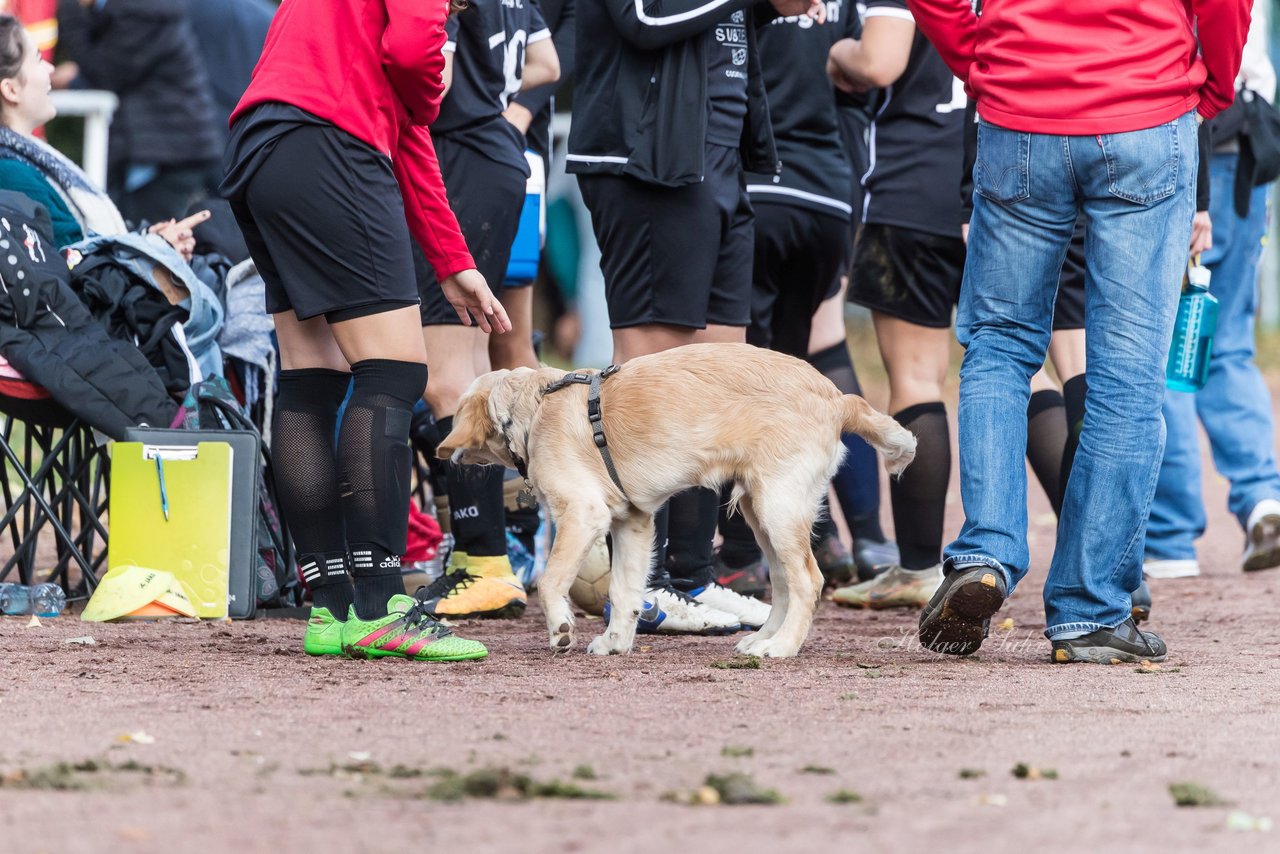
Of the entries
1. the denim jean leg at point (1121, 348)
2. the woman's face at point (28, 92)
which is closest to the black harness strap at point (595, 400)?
the denim jean leg at point (1121, 348)

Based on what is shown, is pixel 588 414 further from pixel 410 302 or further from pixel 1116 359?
pixel 1116 359

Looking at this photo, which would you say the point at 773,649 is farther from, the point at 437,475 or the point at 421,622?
the point at 437,475

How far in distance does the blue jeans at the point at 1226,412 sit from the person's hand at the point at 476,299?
342cm

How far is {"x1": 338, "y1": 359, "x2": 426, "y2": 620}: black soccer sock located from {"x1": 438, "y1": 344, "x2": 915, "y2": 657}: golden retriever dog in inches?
16.5

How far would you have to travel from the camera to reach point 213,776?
2.77 m

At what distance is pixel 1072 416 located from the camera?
205 inches

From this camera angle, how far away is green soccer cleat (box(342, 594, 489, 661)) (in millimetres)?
4223

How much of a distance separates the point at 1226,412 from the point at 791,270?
2.42 metres

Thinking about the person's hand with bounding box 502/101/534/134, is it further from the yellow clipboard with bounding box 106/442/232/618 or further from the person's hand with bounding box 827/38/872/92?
the yellow clipboard with bounding box 106/442/232/618

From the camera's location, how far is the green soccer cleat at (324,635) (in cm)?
432

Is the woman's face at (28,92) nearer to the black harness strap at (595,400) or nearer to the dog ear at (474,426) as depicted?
the dog ear at (474,426)

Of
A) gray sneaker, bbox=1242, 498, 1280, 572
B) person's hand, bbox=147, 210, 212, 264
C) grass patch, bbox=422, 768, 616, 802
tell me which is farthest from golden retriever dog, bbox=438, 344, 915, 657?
gray sneaker, bbox=1242, 498, 1280, 572

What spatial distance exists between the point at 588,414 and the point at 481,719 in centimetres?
127

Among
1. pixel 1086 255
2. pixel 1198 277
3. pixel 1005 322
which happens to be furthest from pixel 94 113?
pixel 1086 255
